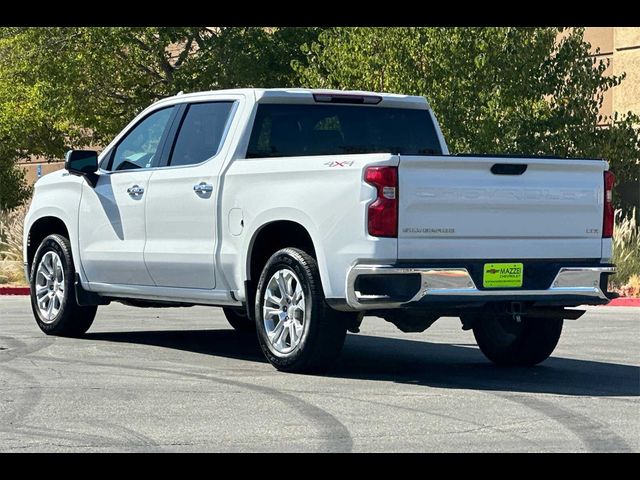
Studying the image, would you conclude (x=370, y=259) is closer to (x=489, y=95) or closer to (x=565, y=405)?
(x=565, y=405)

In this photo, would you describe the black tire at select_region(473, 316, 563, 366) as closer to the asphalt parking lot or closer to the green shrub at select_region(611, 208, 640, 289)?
the asphalt parking lot

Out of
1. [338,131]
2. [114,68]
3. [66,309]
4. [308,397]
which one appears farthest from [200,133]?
[114,68]

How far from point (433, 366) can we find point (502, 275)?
59.5 inches

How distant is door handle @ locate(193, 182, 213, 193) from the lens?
11.6 m

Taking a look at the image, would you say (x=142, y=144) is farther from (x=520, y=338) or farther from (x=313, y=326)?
(x=520, y=338)

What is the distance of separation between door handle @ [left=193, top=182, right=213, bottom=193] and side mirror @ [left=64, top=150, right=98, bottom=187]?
64.2 inches

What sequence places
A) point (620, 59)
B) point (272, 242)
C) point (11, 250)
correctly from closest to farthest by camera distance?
point (272, 242), point (11, 250), point (620, 59)

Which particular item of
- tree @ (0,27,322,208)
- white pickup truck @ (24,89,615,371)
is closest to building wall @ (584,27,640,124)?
tree @ (0,27,322,208)

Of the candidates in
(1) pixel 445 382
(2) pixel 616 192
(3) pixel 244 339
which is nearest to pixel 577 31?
(2) pixel 616 192

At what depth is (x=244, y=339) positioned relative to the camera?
13844mm

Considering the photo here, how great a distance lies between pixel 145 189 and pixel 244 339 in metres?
2.19

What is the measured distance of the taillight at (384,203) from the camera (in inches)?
392

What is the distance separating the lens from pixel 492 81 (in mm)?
23531

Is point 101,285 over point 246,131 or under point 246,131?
under
